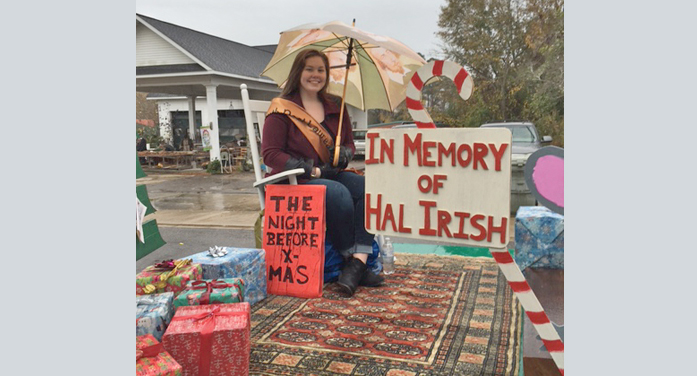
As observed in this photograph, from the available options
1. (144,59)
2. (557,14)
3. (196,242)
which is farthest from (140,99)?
(196,242)

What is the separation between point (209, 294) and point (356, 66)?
2.25 metres

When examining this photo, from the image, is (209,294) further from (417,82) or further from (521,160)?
(521,160)

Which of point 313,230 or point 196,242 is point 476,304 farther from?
point 196,242

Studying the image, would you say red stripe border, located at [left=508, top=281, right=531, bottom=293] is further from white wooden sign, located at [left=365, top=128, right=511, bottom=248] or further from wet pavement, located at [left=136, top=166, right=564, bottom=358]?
wet pavement, located at [left=136, top=166, right=564, bottom=358]

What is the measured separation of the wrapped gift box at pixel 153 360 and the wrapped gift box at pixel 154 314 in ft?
0.51

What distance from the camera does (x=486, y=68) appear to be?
18500 mm

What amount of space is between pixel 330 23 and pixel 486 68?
17185 mm

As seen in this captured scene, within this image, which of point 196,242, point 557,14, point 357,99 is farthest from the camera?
point 557,14

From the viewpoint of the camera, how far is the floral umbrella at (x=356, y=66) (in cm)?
343

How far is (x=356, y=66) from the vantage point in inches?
149

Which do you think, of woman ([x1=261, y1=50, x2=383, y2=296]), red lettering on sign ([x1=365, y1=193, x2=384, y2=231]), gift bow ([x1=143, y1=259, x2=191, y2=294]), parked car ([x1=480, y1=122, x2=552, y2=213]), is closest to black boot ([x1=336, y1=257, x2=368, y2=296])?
woman ([x1=261, y1=50, x2=383, y2=296])

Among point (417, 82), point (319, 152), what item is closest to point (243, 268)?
point (319, 152)

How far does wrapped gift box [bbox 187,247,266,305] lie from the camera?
8.46 ft

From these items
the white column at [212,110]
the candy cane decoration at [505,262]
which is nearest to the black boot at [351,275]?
the candy cane decoration at [505,262]
